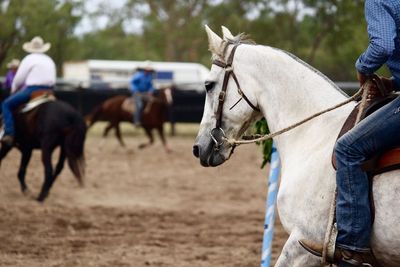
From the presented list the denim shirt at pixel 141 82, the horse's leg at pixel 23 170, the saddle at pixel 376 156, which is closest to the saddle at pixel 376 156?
the saddle at pixel 376 156

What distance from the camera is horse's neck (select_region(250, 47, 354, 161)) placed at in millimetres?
4859

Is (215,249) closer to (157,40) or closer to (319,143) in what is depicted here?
(319,143)

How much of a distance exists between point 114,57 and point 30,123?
4727cm

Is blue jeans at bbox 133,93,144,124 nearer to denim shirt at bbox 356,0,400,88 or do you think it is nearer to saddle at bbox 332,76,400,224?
saddle at bbox 332,76,400,224

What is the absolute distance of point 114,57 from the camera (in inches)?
2296

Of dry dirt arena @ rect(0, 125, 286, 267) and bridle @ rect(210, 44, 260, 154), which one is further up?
bridle @ rect(210, 44, 260, 154)

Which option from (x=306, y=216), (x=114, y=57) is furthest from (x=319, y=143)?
(x=114, y=57)

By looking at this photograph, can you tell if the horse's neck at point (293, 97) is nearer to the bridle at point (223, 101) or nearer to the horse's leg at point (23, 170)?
the bridle at point (223, 101)

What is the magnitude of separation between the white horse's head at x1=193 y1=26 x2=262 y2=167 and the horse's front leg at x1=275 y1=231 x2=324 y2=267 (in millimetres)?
759

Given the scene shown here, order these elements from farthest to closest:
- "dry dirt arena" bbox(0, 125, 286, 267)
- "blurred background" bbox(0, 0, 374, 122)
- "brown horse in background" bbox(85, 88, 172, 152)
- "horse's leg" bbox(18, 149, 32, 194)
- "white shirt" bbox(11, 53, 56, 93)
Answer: "blurred background" bbox(0, 0, 374, 122)
"brown horse in background" bbox(85, 88, 172, 152)
"horse's leg" bbox(18, 149, 32, 194)
"white shirt" bbox(11, 53, 56, 93)
"dry dirt arena" bbox(0, 125, 286, 267)

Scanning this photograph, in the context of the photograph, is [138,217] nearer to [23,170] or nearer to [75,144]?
[75,144]

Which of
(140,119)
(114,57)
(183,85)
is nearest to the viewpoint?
(140,119)

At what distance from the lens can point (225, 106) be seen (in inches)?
197

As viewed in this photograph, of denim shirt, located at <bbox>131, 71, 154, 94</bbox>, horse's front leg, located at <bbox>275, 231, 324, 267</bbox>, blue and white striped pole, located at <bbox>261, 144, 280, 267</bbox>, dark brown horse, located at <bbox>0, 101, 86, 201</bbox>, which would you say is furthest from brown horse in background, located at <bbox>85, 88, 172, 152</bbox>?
horse's front leg, located at <bbox>275, 231, 324, 267</bbox>
